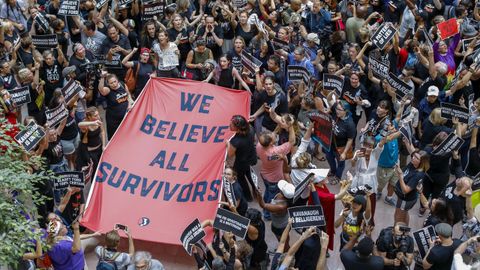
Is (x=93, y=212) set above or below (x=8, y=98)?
below

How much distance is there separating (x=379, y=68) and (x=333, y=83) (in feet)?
2.94

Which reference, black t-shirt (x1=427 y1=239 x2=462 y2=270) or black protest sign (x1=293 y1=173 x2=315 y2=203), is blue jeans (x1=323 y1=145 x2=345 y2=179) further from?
black t-shirt (x1=427 y1=239 x2=462 y2=270)

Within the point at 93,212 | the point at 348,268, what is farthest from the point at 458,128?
the point at 93,212

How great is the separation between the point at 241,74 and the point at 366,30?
8.27ft

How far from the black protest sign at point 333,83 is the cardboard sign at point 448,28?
2748 millimetres

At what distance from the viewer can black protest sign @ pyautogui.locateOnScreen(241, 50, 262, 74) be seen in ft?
42.0

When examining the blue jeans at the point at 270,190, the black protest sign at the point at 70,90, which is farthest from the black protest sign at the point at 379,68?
the black protest sign at the point at 70,90

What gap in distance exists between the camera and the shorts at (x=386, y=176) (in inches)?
456

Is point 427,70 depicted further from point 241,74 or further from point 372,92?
point 241,74

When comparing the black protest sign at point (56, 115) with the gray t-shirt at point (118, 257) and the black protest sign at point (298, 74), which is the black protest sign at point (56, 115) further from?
the black protest sign at point (298, 74)

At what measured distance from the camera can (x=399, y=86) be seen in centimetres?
1212

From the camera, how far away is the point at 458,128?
36.3ft

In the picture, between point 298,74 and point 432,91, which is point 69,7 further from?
point 432,91

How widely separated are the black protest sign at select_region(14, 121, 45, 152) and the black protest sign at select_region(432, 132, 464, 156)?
204 inches
